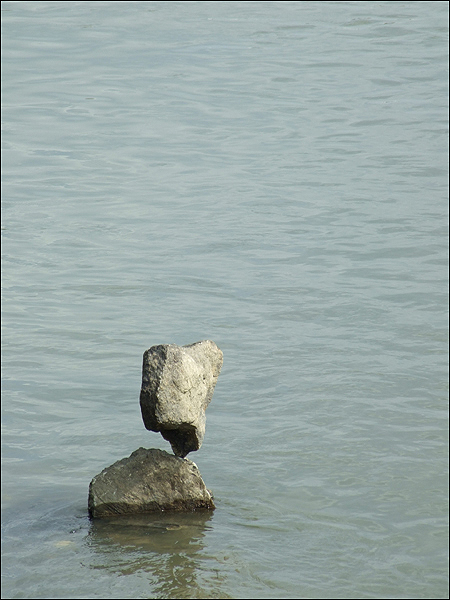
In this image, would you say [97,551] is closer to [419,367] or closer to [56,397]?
[56,397]

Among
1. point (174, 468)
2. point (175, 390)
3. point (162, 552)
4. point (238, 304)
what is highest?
point (175, 390)

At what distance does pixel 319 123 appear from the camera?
15383 mm

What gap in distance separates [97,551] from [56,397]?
2.49 m

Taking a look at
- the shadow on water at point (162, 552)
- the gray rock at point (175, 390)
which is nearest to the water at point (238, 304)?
the shadow on water at point (162, 552)

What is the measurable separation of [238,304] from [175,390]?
13.5ft

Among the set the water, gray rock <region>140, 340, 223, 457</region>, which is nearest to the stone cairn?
gray rock <region>140, 340, 223, 457</region>

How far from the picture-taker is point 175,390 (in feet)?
16.1

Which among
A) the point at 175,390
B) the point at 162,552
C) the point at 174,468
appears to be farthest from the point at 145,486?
the point at 175,390

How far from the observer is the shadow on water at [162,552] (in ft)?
14.8

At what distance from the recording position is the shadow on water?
14.8ft

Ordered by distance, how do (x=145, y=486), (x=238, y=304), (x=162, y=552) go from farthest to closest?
(x=238, y=304) → (x=145, y=486) → (x=162, y=552)

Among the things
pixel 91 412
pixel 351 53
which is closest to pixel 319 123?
pixel 351 53

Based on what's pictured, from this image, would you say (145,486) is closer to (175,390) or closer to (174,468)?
(174,468)

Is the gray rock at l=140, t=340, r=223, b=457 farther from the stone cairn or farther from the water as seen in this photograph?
the water
